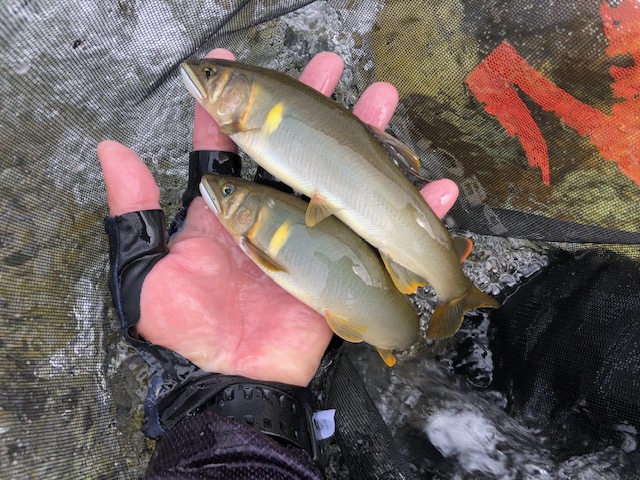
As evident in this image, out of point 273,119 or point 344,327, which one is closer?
point 273,119

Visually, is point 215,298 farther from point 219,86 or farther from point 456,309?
A: point 456,309

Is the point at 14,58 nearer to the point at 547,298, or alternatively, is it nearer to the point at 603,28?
the point at 603,28

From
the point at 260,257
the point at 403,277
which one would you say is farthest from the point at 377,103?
the point at 260,257

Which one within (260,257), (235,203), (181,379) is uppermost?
(235,203)

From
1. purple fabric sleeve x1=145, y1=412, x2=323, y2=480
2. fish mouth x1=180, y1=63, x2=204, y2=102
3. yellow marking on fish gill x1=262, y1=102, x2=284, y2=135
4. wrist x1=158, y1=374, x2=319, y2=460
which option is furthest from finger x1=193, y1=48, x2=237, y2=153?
purple fabric sleeve x1=145, y1=412, x2=323, y2=480

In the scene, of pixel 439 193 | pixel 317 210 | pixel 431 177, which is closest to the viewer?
pixel 317 210

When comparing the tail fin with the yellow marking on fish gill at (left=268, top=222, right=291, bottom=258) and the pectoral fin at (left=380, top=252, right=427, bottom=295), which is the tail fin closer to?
the pectoral fin at (left=380, top=252, right=427, bottom=295)

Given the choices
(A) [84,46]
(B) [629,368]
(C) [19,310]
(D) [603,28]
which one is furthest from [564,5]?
(C) [19,310]
